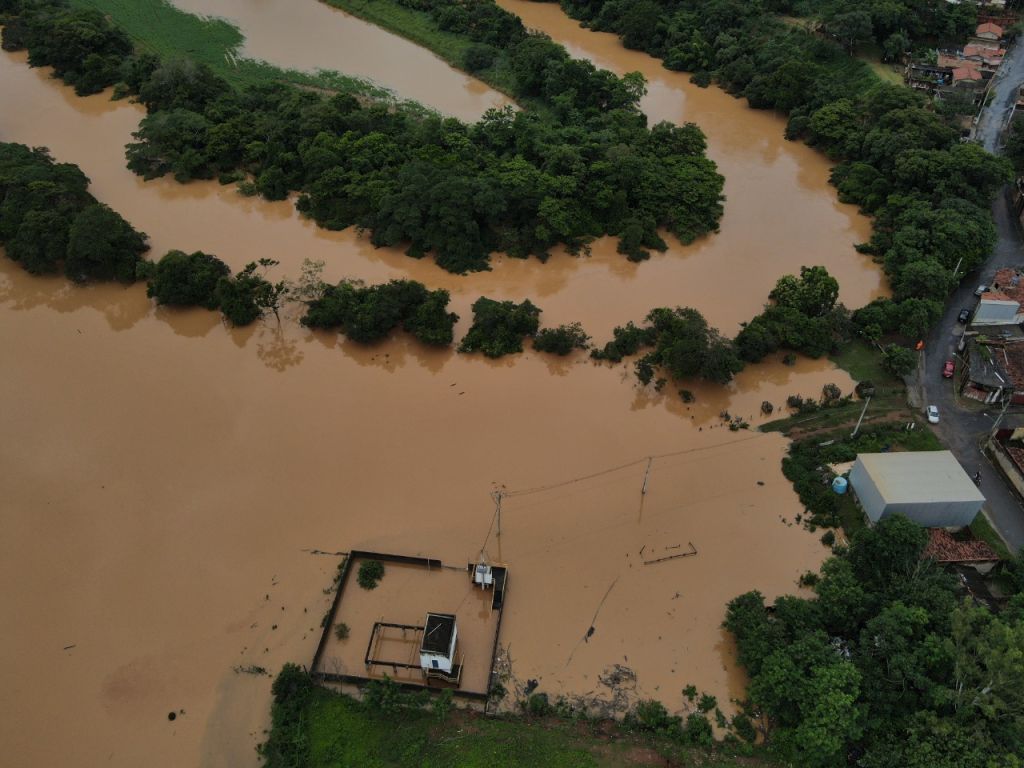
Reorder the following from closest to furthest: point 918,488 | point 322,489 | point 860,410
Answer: point 918,488 < point 322,489 < point 860,410

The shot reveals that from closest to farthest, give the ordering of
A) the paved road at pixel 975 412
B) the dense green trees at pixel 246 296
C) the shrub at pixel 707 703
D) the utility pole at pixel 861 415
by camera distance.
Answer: the shrub at pixel 707 703 → the paved road at pixel 975 412 → the utility pole at pixel 861 415 → the dense green trees at pixel 246 296

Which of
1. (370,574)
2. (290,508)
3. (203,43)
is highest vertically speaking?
(203,43)

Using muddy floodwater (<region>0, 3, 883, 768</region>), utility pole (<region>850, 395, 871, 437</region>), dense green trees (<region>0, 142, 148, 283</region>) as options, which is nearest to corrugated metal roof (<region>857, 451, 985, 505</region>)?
utility pole (<region>850, 395, 871, 437</region>)

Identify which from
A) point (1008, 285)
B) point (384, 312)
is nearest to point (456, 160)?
point (384, 312)

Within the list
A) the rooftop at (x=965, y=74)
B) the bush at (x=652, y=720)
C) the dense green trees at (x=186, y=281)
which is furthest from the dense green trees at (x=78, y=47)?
the rooftop at (x=965, y=74)

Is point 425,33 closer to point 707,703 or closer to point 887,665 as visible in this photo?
point 707,703

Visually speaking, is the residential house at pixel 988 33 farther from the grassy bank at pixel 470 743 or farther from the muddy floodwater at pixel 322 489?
the grassy bank at pixel 470 743
